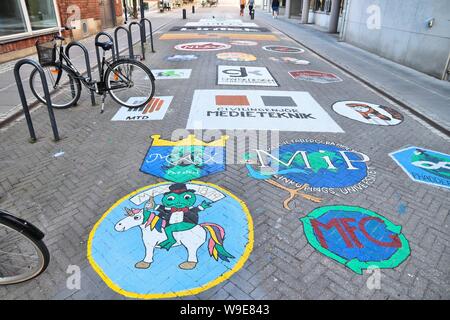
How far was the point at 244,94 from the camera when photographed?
7898mm

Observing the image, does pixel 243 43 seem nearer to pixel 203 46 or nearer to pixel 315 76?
pixel 203 46

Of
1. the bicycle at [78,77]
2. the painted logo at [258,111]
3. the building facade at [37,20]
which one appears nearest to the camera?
the painted logo at [258,111]

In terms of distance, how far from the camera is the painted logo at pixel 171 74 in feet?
30.7

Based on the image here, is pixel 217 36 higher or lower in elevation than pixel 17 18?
lower

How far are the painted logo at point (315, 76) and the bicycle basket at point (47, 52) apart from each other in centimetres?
652

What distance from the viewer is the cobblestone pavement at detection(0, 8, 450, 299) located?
9.29ft

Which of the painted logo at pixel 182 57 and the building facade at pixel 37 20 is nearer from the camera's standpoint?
the building facade at pixel 37 20

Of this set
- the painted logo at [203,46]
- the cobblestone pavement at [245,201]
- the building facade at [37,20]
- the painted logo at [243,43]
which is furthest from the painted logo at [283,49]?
the building facade at [37,20]

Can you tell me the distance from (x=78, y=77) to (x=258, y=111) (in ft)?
12.6

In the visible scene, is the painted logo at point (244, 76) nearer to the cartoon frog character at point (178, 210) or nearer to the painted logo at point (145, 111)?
the painted logo at point (145, 111)

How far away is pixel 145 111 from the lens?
673 centimetres

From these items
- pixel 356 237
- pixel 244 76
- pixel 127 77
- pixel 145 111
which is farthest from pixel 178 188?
pixel 244 76

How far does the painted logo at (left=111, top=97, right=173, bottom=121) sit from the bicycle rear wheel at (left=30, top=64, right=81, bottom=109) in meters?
1.08

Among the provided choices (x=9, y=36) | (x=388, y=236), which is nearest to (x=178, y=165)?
(x=388, y=236)
